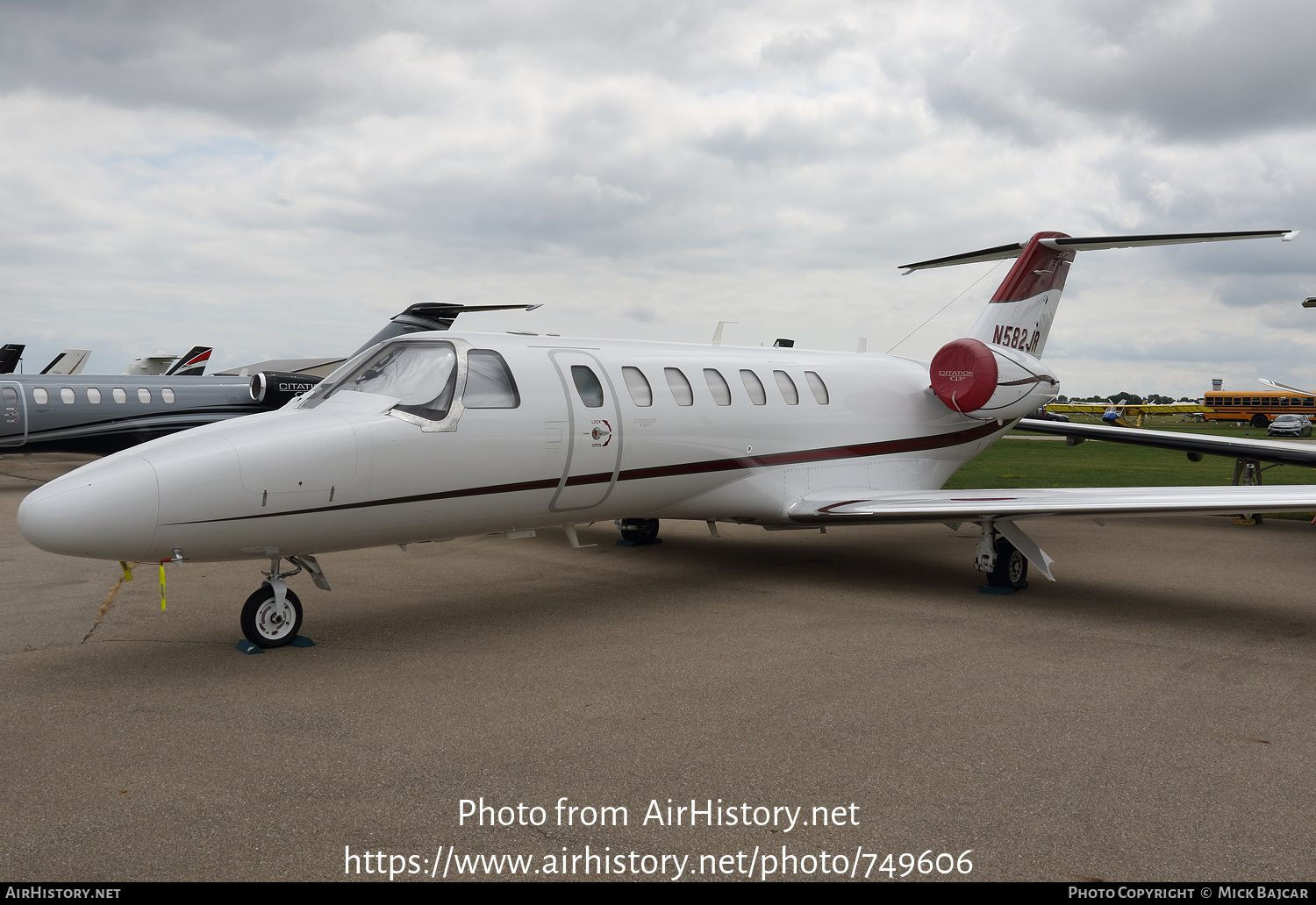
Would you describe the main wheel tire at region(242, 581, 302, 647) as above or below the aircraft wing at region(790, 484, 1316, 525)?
below

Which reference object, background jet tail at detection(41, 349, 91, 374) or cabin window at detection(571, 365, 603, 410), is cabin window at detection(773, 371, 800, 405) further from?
background jet tail at detection(41, 349, 91, 374)

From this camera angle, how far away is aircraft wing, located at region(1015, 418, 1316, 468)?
9.46 m

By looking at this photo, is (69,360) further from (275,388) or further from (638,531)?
(638,531)

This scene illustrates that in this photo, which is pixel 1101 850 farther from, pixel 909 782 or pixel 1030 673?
pixel 1030 673

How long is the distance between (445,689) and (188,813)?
6.17ft

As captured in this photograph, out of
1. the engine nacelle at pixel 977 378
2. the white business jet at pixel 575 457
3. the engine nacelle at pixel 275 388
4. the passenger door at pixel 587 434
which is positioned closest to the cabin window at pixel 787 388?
the white business jet at pixel 575 457

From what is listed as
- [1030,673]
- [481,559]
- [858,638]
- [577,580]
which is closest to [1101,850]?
[1030,673]

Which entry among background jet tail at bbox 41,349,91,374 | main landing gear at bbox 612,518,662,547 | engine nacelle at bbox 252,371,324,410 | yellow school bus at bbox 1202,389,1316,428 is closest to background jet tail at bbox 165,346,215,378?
background jet tail at bbox 41,349,91,374

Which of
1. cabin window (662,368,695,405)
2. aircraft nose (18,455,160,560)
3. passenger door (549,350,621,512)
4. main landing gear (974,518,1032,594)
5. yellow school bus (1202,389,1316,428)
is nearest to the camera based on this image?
aircraft nose (18,455,160,560)

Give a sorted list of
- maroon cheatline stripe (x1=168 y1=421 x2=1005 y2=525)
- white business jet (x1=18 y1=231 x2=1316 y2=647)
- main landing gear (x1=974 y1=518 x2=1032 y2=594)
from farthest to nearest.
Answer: main landing gear (x1=974 y1=518 x2=1032 y2=594), maroon cheatline stripe (x1=168 y1=421 x2=1005 y2=525), white business jet (x1=18 y1=231 x2=1316 y2=647)

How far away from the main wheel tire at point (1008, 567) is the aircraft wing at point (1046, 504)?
1.16 ft

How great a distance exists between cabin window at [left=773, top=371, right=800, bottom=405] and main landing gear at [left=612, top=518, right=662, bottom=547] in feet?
9.98

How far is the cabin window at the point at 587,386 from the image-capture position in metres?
7.72

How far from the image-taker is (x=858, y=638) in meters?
6.95
